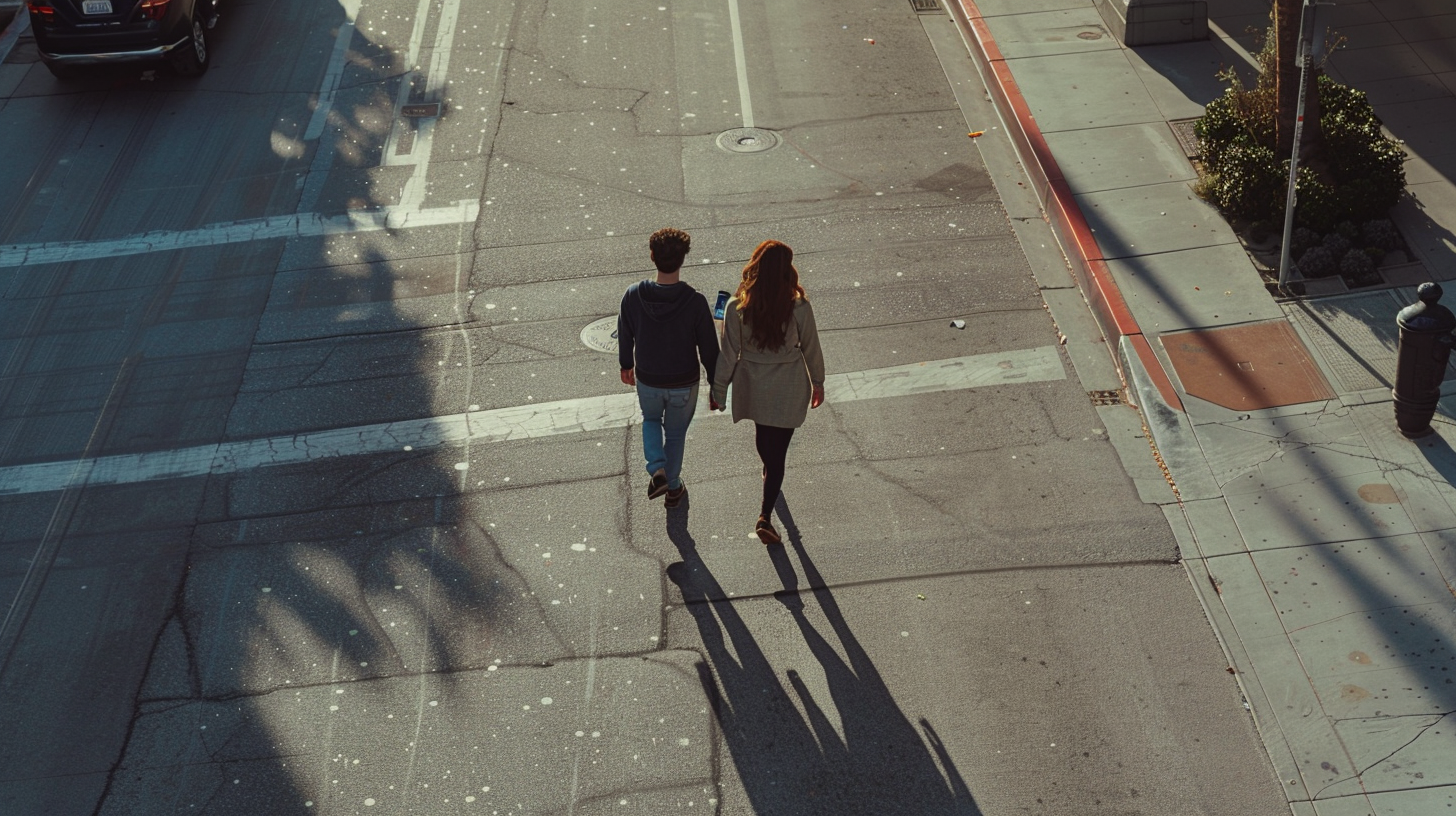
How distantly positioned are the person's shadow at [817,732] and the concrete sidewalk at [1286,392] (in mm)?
1707

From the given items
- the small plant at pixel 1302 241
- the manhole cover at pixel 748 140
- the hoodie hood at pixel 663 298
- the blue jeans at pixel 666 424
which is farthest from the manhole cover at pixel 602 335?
the small plant at pixel 1302 241

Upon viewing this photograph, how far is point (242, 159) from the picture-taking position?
12.4 metres

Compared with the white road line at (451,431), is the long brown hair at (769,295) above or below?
above

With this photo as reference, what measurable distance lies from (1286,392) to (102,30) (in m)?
11.5

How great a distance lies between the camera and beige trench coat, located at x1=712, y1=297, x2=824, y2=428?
714cm

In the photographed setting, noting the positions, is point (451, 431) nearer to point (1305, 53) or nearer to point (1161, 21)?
point (1305, 53)

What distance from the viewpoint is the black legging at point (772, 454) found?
744 cm

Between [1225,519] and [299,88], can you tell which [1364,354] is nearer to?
[1225,519]

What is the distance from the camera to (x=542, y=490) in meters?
8.32

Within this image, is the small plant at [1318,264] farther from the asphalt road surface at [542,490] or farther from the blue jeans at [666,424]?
the blue jeans at [666,424]

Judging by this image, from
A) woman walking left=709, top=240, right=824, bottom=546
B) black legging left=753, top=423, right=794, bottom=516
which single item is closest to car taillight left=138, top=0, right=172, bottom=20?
woman walking left=709, top=240, right=824, bottom=546

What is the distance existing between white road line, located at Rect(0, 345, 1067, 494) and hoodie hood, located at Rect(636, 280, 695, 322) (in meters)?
1.67

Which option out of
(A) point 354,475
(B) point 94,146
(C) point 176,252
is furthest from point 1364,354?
(B) point 94,146

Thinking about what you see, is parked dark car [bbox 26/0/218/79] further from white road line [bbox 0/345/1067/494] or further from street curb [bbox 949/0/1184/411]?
street curb [bbox 949/0/1184/411]
